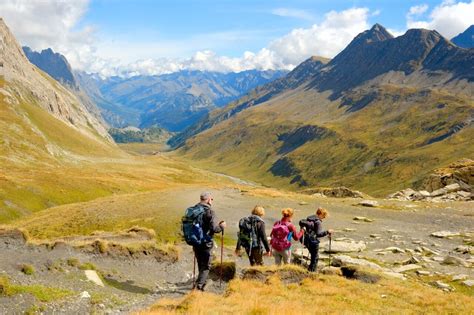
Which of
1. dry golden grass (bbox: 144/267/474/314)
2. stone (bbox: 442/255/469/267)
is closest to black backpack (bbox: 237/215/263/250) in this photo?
dry golden grass (bbox: 144/267/474/314)

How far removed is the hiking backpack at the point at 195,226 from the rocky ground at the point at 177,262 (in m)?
3.84

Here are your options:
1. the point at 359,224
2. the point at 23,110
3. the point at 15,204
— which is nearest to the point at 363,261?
the point at 359,224

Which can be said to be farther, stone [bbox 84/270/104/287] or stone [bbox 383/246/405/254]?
stone [bbox 383/246/405/254]

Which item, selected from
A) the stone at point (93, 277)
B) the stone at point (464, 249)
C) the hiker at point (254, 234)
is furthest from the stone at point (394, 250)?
the stone at point (93, 277)

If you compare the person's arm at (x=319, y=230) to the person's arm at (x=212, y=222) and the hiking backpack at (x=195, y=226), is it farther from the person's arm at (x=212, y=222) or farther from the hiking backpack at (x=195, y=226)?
the hiking backpack at (x=195, y=226)

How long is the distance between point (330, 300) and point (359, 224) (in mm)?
30012

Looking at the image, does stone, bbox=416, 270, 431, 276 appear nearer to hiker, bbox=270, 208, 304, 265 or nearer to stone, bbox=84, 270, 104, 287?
hiker, bbox=270, 208, 304, 265

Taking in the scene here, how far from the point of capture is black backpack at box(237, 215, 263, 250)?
21.2m

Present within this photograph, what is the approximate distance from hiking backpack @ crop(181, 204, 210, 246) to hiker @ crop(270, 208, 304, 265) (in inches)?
203

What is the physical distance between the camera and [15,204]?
217 ft

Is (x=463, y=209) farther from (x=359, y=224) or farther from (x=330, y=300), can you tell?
(x=330, y=300)

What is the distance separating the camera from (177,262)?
30.0 m

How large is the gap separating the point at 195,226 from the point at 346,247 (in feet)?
61.5

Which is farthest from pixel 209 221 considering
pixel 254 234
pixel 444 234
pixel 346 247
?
pixel 444 234
